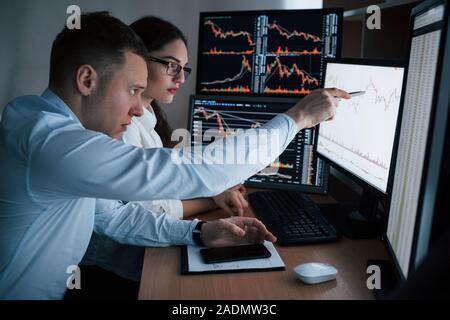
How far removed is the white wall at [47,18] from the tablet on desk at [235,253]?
5.34ft

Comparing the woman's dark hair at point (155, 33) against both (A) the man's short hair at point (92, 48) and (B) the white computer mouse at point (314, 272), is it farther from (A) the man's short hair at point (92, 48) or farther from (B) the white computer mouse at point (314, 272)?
(B) the white computer mouse at point (314, 272)

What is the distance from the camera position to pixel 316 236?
45.4 inches

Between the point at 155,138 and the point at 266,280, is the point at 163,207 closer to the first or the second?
the point at 155,138

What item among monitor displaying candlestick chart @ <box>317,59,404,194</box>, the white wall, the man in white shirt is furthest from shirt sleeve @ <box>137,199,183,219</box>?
the white wall

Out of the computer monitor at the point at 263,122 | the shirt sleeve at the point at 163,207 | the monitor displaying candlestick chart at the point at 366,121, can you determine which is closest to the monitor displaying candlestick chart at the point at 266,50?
the computer monitor at the point at 263,122

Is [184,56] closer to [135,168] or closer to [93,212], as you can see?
[93,212]

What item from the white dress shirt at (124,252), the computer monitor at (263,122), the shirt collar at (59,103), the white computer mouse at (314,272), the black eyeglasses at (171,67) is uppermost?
the black eyeglasses at (171,67)

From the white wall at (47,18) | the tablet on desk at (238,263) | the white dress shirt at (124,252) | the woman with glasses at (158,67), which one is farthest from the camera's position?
the white wall at (47,18)

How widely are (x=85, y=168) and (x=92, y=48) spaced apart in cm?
33

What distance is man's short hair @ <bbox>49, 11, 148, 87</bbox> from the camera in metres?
1.06

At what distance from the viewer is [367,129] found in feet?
3.92

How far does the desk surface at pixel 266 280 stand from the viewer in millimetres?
886

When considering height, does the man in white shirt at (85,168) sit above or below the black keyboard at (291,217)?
above

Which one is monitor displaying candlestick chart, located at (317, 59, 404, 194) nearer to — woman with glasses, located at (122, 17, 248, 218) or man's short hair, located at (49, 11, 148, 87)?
woman with glasses, located at (122, 17, 248, 218)
